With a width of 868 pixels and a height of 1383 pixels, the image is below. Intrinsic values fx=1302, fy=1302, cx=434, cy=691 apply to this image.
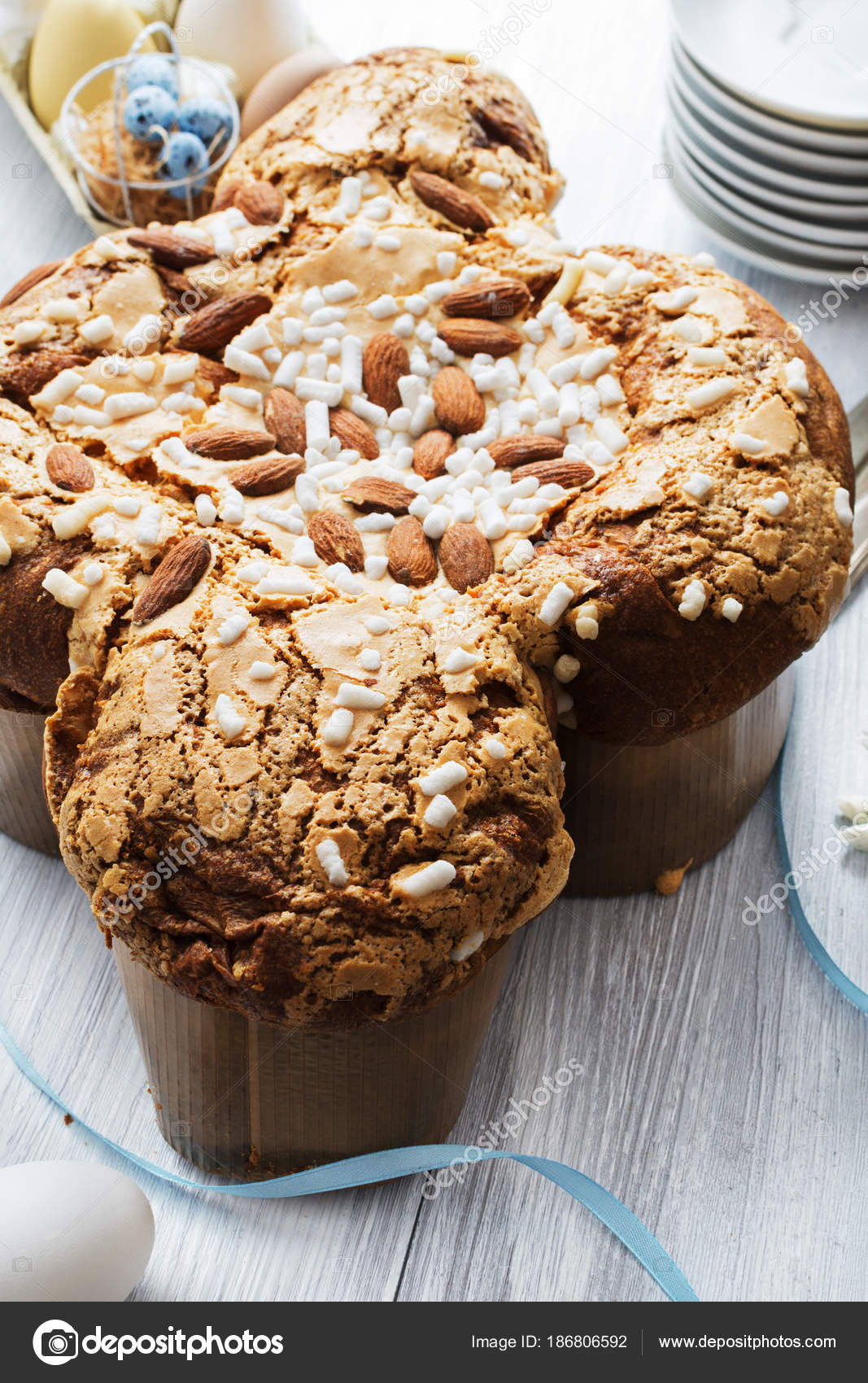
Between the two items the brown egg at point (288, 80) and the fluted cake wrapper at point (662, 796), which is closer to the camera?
the fluted cake wrapper at point (662, 796)

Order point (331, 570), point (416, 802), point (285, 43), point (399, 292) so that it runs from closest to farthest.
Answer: point (416, 802) < point (331, 570) < point (399, 292) < point (285, 43)

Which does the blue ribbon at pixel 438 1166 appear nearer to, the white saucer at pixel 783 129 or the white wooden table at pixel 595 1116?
the white wooden table at pixel 595 1116

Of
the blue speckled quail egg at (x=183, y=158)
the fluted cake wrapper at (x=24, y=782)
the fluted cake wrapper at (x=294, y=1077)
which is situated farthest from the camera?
the blue speckled quail egg at (x=183, y=158)

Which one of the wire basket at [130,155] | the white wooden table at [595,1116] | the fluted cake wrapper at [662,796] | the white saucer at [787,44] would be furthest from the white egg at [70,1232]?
the white saucer at [787,44]

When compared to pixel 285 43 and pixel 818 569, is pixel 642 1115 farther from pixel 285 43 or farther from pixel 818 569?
pixel 285 43

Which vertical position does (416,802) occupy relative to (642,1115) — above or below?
above

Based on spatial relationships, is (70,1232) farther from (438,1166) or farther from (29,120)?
(29,120)

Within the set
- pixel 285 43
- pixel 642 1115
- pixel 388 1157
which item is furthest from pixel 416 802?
pixel 285 43
